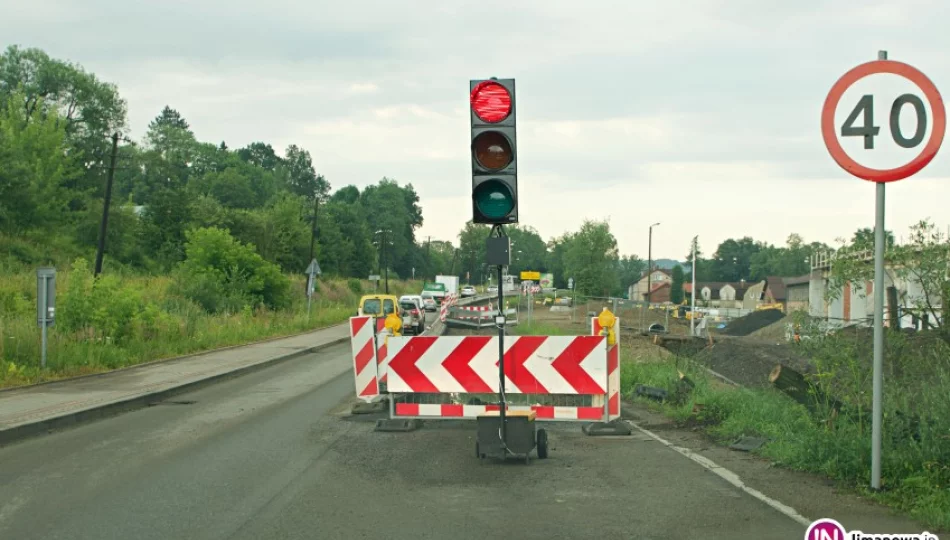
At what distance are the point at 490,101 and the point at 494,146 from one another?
43cm

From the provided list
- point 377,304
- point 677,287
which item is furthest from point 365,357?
point 677,287

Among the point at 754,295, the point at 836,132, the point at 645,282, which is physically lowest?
the point at 754,295

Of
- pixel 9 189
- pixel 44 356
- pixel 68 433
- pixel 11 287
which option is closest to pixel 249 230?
pixel 9 189

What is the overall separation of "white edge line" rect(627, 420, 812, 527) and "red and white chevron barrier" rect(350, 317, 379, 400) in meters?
3.72

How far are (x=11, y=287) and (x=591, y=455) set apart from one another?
23244mm

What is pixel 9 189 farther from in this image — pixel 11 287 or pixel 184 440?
pixel 184 440

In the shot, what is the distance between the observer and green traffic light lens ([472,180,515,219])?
8.07 meters

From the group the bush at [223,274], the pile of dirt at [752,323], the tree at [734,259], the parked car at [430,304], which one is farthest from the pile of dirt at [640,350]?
the tree at [734,259]

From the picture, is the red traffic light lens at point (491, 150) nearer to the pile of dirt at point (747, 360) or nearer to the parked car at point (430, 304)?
the pile of dirt at point (747, 360)

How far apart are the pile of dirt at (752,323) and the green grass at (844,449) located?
33000 millimetres

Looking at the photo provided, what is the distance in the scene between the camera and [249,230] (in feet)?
216

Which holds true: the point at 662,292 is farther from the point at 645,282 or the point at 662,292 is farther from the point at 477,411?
the point at 477,411

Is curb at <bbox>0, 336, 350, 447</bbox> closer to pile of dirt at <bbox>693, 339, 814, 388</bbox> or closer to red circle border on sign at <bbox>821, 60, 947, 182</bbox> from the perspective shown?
red circle border on sign at <bbox>821, 60, 947, 182</bbox>

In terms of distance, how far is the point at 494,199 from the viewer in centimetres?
813
